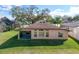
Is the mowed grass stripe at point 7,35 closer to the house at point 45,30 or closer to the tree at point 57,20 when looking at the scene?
the house at point 45,30

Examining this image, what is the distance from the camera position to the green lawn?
802 centimetres

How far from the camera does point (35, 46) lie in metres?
8.04

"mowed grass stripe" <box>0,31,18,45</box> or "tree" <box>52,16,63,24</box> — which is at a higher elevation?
"tree" <box>52,16,63,24</box>

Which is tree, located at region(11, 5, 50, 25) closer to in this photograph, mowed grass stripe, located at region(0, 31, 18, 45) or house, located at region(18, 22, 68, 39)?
house, located at region(18, 22, 68, 39)

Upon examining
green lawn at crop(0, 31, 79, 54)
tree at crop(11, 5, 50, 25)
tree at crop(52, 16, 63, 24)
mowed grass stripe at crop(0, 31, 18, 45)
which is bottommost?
Result: green lawn at crop(0, 31, 79, 54)

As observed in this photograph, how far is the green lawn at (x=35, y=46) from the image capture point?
8.02m

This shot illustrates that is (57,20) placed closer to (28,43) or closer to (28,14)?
(28,14)

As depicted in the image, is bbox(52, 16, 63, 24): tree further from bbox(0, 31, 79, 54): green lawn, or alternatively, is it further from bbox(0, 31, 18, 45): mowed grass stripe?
bbox(0, 31, 18, 45): mowed grass stripe

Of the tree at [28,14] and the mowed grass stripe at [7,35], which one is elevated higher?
the tree at [28,14]

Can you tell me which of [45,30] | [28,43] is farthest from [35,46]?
[45,30]

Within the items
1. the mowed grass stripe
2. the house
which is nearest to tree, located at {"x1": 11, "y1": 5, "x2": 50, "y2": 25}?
the house

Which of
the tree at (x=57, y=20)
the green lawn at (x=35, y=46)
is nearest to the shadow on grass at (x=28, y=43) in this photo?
the green lawn at (x=35, y=46)
